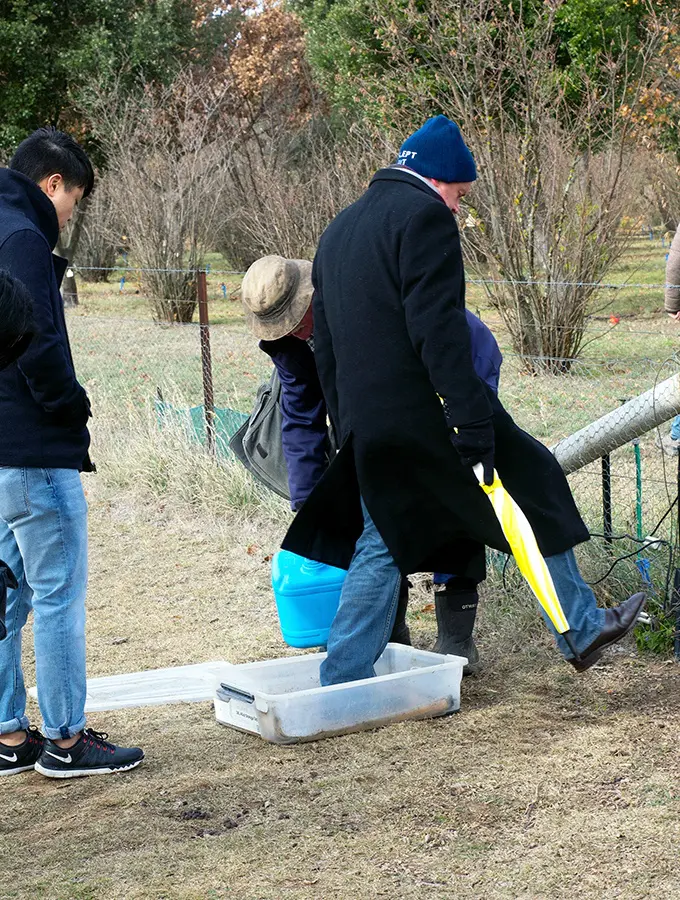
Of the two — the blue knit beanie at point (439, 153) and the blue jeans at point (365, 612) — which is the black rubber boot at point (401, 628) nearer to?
the blue jeans at point (365, 612)

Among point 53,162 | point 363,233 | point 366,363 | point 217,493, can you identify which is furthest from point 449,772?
point 217,493

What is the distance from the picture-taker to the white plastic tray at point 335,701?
3736 mm

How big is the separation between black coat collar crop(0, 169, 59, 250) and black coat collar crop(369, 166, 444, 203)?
1.02 metres

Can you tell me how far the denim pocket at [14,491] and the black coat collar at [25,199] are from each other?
0.65 metres

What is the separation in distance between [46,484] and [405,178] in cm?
143

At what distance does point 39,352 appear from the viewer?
3.27 metres

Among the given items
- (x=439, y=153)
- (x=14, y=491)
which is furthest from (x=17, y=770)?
(x=439, y=153)

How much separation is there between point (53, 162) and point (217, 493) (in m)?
3.64

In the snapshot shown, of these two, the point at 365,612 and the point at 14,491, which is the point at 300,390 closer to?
the point at 365,612

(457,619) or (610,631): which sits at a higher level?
(610,631)

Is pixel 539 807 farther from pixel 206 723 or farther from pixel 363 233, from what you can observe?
pixel 363 233

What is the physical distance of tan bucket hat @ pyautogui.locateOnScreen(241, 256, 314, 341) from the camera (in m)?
4.12

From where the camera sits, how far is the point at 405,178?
3.66 meters

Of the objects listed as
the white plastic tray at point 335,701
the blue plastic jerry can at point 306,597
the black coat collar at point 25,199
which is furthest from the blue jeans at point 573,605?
the black coat collar at point 25,199
